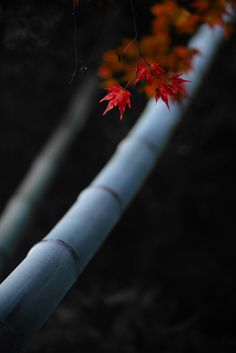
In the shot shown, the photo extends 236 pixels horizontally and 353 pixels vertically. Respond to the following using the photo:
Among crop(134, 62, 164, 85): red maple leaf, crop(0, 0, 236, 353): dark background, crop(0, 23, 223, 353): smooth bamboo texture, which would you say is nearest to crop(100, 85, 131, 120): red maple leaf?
crop(134, 62, 164, 85): red maple leaf

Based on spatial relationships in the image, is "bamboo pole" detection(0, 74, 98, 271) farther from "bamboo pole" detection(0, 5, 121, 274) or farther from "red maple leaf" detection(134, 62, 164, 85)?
"red maple leaf" detection(134, 62, 164, 85)

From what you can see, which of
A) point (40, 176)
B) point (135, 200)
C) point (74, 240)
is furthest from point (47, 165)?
point (74, 240)

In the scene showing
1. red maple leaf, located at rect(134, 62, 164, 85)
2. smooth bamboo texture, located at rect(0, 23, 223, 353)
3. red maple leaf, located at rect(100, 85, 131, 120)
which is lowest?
smooth bamboo texture, located at rect(0, 23, 223, 353)

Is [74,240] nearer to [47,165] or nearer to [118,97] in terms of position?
[118,97]

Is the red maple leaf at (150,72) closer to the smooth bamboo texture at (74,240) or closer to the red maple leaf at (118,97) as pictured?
the red maple leaf at (118,97)

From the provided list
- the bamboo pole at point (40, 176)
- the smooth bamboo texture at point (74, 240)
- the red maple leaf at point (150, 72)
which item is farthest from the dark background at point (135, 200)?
the red maple leaf at point (150, 72)

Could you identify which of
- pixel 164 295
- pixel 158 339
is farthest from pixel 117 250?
pixel 158 339
